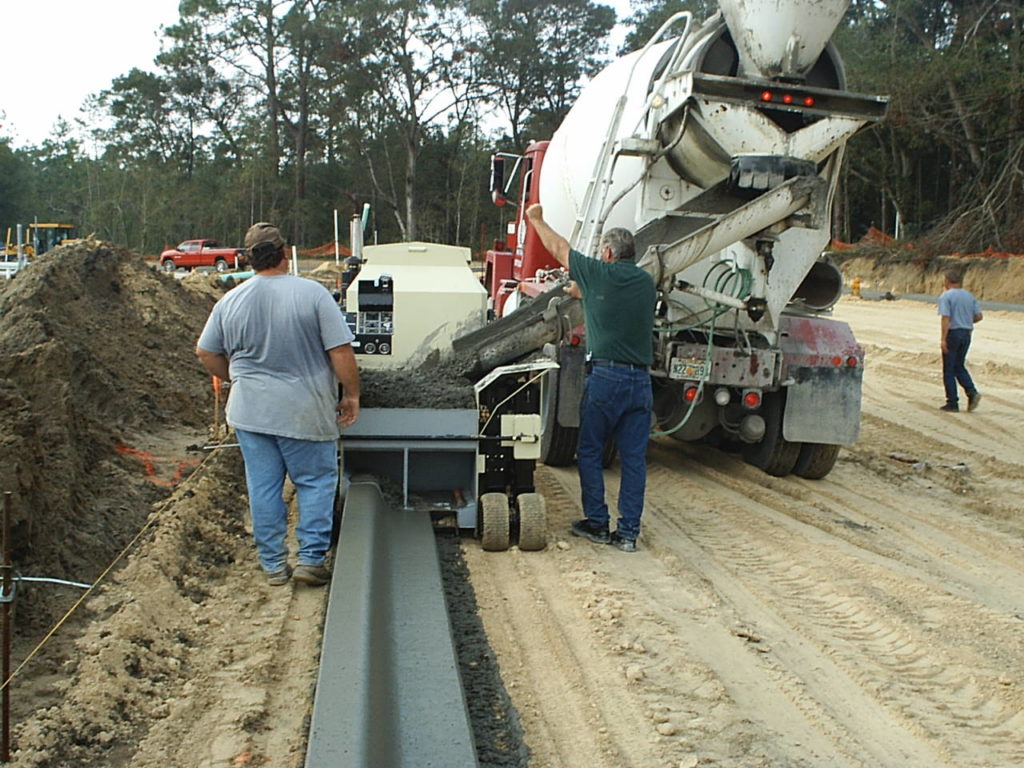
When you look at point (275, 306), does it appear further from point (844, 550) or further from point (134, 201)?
point (134, 201)

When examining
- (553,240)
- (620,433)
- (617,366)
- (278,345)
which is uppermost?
(553,240)

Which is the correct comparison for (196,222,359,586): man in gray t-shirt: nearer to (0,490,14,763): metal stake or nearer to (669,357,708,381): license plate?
(0,490,14,763): metal stake

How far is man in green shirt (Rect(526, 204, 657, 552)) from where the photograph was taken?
6.20m

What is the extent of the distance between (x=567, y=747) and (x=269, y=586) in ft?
7.30

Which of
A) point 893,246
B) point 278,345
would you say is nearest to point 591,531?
point 278,345

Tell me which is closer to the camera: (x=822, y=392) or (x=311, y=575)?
(x=311, y=575)

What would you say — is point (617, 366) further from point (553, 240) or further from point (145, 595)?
point (145, 595)

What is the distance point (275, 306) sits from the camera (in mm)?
5105

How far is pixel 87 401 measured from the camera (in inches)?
334

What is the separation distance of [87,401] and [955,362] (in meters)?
9.27

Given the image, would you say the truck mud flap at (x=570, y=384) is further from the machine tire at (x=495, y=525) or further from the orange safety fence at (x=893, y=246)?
the orange safety fence at (x=893, y=246)

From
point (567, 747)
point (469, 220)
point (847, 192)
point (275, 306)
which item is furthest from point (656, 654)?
point (469, 220)

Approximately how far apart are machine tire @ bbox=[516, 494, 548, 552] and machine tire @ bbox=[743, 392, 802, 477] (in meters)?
2.96

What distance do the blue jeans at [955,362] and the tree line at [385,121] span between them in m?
23.7
